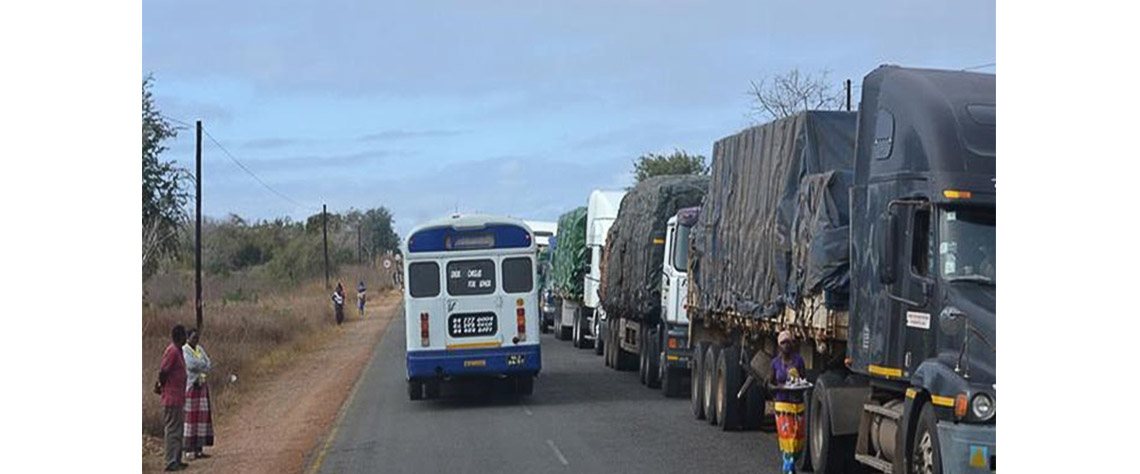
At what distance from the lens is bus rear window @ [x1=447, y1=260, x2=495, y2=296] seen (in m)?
25.3

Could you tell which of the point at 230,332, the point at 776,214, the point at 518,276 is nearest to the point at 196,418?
the point at 518,276

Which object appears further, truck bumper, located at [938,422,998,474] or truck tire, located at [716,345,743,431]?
truck tire, located at [716,345,743,431]

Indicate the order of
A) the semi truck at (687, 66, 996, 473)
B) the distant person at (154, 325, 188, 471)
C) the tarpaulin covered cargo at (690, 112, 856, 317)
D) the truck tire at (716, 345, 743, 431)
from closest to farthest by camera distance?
the semi truck at (687, 66, 996, 473) < the tarpaulin covered cargo at (690, 112, 856, 317) < the distant person at (154, 325, 188, 471) < the truck tire at (716, 345, 743, 431)

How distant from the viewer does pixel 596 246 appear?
39.4 m

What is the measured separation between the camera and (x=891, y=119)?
14.2 m

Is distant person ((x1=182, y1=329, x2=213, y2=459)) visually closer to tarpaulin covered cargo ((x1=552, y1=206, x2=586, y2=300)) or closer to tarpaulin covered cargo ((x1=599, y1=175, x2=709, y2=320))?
tarpaulin covered cargo ((x1=599, y1=175, x2=709, y2=320))

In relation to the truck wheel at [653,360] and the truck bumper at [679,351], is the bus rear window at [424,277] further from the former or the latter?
the truck wheel at [653,360]

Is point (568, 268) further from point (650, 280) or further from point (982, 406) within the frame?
point (982, 406)

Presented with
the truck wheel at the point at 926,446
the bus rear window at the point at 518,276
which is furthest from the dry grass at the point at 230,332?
the truck wheel at the point at 926,446

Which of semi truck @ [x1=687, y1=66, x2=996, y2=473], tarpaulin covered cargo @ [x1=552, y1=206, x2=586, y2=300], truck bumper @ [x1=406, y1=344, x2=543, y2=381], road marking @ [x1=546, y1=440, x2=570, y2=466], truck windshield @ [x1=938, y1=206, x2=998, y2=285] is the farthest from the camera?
tarpaulin covered cargo @ [x1=552, y1=206, x2=586, y2=300]

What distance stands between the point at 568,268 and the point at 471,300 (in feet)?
62.0

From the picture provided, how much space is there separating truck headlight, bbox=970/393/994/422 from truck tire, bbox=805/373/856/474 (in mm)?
3649

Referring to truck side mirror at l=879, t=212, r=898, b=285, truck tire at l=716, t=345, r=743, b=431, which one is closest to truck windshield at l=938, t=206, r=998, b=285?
truck side mirror at l=879, t=212, r=898, b=285

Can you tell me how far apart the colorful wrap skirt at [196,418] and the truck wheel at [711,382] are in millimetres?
6605
